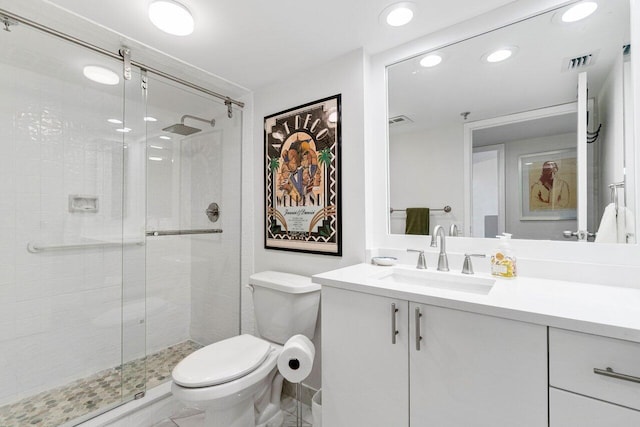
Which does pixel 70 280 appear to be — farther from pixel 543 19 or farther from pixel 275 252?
pixel 543 19

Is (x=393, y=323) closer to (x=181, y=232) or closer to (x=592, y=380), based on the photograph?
(x=592, y=380)

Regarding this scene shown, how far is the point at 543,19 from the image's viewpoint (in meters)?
1.20

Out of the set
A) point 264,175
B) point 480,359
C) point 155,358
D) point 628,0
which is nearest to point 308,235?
point 264,175

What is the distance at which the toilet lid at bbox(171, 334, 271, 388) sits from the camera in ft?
3.98

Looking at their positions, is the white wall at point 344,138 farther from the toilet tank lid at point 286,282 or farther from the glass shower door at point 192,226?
the glass shower door at point 192,226

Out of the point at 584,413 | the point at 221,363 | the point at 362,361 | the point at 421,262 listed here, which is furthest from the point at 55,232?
the point at 584,413

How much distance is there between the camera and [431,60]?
4.97ft

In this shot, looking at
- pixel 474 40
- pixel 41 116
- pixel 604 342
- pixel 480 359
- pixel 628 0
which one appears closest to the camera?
pixel 604 342

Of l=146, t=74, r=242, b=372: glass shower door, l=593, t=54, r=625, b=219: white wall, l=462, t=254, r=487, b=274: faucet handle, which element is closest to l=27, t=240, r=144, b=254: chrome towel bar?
l=146, t=74, r=242, b=372: glass shower door

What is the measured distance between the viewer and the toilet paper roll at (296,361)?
1263mm

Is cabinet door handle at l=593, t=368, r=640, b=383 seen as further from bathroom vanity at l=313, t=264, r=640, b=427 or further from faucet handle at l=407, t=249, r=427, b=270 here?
faucet handle at l=407, t=249, r=427, b=270

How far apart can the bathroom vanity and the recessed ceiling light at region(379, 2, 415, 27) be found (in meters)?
1.24

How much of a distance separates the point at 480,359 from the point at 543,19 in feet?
4.67

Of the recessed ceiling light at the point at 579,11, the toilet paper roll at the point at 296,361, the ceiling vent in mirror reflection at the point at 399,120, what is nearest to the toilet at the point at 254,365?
the toilet paper roll at the point at 296,361
